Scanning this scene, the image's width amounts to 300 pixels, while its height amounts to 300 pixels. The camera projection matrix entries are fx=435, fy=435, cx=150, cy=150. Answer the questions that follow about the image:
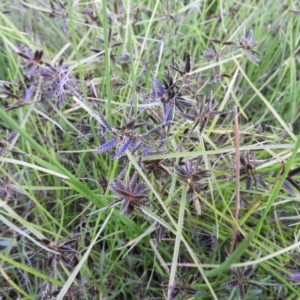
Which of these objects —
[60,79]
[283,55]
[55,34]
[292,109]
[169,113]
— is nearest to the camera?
[169,113]

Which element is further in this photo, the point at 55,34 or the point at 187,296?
the point at 55,34

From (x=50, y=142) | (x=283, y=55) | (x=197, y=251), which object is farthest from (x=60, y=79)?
(x=283, y=55)

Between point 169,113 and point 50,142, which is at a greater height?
point 169,113

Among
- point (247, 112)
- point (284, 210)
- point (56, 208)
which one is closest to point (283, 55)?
point (247, 112)

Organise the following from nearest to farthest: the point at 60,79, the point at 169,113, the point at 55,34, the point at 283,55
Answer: the point at 169,113 → the point at 60,79 → the point at 283,55 → the point at 55,34

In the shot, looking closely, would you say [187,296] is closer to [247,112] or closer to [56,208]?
[56,208]

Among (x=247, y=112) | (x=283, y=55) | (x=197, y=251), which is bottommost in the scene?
(x=197, y=251)
